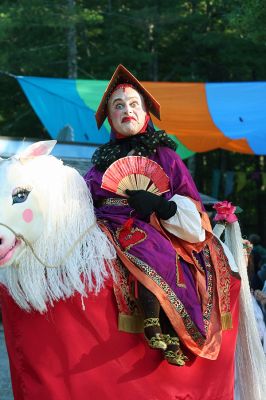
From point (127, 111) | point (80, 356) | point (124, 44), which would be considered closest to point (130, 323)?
point (80, 356)

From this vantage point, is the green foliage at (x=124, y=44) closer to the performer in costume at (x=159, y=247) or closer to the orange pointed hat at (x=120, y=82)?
the orange pointed hat at (x=120, y=82)

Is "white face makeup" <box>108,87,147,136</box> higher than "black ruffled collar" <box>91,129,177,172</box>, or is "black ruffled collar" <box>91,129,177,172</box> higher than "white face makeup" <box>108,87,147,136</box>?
"white face makeup" <box>108,87,147,136</box>

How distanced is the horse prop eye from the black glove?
1.64ft

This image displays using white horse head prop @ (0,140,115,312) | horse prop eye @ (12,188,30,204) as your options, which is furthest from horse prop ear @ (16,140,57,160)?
horse prop eye @ (12,188,30,204)

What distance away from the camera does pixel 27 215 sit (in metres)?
2.97

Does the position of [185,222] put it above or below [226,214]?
above

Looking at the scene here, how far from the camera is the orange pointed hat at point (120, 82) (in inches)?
135

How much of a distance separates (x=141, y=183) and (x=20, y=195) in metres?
0.60

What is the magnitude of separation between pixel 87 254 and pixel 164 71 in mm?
14839

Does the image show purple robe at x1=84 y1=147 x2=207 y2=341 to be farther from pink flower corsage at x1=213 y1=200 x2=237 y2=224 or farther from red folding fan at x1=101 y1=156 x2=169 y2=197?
pink flower corsage at x1=213 y1=200 x2=237 y2=224

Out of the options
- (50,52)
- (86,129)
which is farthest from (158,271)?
(50,52)

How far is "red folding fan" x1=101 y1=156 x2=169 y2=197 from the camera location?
319 centimetres

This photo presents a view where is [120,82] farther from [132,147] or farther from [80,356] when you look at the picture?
[80,356]

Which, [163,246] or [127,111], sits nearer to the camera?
[163,246]
